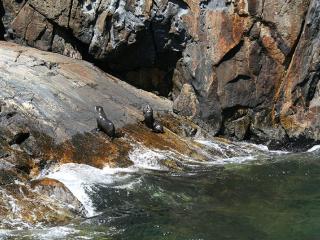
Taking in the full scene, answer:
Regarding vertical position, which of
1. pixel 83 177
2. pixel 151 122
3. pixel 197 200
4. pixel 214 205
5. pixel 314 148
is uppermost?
pixel 314 148

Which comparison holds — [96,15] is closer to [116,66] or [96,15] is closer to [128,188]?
[116,66]

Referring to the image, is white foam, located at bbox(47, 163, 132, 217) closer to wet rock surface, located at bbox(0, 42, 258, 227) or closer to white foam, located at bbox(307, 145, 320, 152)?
wet rock surface, located at bbox(0, 42, 258, 227)

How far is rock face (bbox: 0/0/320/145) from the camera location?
15.3 m

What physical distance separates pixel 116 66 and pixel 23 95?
187 inches

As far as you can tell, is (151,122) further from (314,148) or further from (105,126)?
(314,148)

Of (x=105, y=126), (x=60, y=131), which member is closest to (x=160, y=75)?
(x=105, y=126)

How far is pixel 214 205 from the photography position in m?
10.2

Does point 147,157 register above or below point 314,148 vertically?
below

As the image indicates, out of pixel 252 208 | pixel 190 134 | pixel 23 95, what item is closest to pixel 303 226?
pixel 252 208

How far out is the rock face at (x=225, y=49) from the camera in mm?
15336

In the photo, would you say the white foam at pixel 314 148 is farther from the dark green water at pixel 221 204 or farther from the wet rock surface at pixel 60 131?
the wet rock surface at pixel 60 131

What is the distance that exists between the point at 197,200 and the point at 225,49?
254 inches

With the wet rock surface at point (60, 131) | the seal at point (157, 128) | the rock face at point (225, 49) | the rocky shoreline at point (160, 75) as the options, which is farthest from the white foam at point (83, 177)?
the rock face at point (225, 49)

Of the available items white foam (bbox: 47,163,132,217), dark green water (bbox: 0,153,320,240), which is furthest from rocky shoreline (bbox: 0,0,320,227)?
dark green water (bbox: 0,153,320,240)
